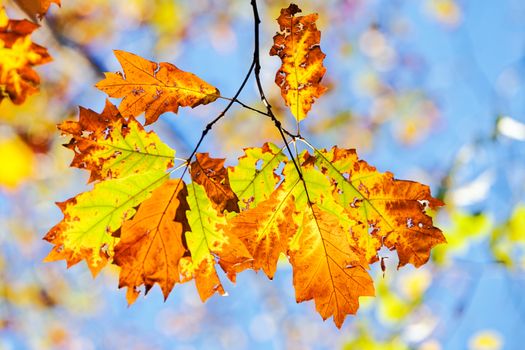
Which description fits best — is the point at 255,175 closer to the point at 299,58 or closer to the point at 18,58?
the point at 299,58

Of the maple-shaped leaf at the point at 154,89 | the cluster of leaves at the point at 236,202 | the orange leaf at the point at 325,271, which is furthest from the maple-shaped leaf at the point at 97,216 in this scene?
the orange leaf at the point at 325,271

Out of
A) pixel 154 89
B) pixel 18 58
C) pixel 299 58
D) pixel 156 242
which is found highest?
pixel 299 58

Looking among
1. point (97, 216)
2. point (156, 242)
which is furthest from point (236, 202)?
point (97, 216)

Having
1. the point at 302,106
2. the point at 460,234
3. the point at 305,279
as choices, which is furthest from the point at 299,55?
the point at 460,234

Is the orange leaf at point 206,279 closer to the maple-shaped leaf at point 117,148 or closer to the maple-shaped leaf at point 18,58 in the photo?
the maple-shaped leaf at point 117,148

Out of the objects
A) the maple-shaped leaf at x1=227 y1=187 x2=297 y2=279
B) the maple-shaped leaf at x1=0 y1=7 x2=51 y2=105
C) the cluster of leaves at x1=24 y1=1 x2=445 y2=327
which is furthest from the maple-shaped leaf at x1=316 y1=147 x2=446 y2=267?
the maple-shaped leaf at x1=0 y1=7 x2=51 y2=105

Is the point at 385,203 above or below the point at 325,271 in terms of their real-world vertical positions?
above
